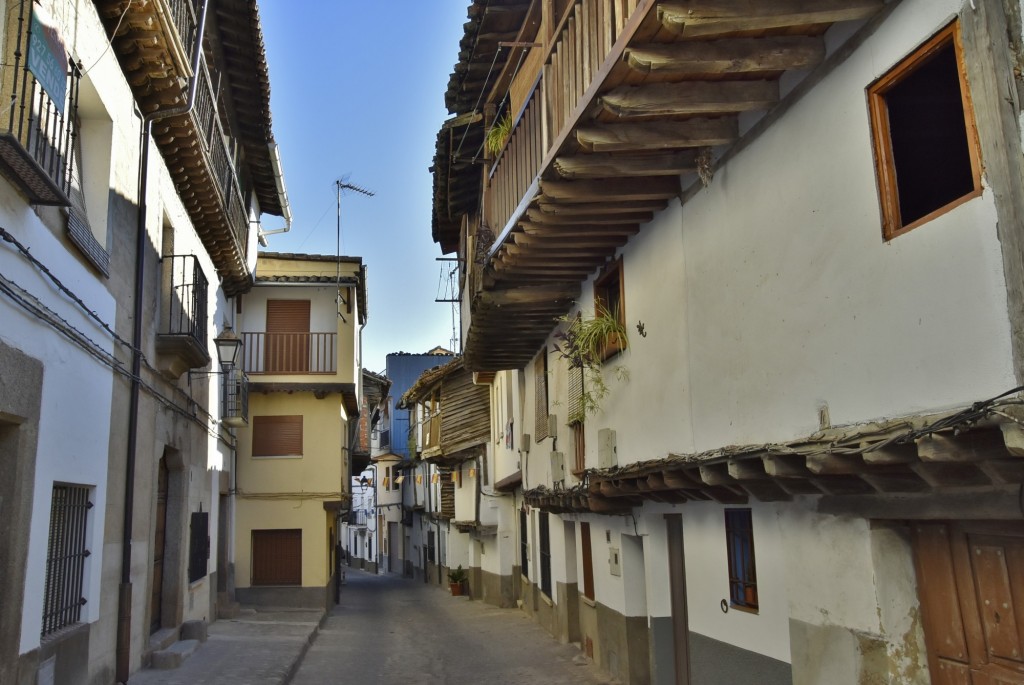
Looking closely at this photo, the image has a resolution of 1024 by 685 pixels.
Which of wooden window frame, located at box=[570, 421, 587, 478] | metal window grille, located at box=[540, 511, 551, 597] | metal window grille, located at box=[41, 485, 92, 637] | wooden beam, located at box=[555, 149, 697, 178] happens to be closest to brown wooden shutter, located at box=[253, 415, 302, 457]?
metal window grille, located at box=[540, 511, 551, 597]

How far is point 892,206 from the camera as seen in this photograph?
4918 millimetres

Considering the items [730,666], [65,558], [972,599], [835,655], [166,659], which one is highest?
[65,558]

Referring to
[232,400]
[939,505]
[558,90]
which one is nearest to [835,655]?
[939,505]

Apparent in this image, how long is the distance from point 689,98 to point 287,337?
16450mm

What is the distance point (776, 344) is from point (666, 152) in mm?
1957

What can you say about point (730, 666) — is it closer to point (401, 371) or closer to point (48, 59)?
point (48, 59)

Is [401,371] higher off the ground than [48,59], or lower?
higher

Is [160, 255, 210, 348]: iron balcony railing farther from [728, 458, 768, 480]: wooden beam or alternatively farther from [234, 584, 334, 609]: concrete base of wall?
[234, 584, 334, 609]: concrete base of wall

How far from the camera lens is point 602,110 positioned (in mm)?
6207

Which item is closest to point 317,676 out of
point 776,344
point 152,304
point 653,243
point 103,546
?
point 103,546

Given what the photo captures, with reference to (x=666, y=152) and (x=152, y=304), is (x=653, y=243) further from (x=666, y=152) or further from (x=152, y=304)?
(x=152, y=304)

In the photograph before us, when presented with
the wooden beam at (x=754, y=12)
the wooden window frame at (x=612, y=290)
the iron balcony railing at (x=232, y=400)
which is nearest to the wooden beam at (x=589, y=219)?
the wooden window frame at (x=612, y=290)

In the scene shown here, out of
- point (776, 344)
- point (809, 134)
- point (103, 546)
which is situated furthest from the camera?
point (103, 546)

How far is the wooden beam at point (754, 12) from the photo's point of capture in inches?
195
